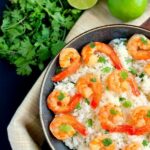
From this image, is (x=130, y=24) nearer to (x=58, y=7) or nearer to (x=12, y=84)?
(x=58, y=7)

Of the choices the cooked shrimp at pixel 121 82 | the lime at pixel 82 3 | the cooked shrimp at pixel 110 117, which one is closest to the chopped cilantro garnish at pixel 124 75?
the cooked shrimp at pixel 121 82

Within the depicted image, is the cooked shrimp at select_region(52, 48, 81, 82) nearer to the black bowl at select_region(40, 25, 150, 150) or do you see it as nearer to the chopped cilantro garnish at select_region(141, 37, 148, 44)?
the black bowl at select_region(40, 25, 150, 150)

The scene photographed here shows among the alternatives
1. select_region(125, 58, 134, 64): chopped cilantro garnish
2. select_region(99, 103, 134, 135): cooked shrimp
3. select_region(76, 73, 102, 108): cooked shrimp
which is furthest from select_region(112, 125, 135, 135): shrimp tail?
select_region(125, 58, 134, 64): chopped cilantro garnish

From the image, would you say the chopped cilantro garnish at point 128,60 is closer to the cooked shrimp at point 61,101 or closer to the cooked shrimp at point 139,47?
the cooked shrimp at point 139,47

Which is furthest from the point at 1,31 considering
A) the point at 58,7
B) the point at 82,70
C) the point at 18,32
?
the point at 82,70

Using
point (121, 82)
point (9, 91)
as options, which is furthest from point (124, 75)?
point (9, 91)

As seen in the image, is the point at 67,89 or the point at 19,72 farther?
the point at 19,72

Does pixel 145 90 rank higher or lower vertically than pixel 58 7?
lower

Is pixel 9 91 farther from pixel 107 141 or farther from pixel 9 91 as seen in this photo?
pixel 107 141
